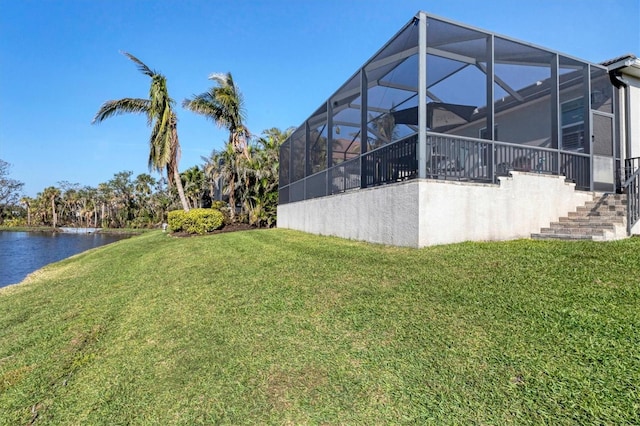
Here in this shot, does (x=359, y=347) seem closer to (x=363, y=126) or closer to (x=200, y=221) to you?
(x=363, y=126)

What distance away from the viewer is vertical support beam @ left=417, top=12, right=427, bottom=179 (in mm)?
5691

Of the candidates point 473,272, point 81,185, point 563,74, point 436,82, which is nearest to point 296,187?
point 436,82

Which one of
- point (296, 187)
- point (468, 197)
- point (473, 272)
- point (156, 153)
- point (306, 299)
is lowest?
point (306, 299)

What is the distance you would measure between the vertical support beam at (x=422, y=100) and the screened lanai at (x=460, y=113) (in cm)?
2

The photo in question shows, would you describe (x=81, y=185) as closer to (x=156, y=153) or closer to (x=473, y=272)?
(x=156, y=153)

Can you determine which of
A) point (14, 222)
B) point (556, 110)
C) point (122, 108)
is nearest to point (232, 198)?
point (122, 108)

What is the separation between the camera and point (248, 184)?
52.9 feet

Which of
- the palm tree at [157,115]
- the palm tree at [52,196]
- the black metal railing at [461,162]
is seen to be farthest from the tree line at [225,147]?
the palm tree at [52,196]

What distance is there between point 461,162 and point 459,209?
94 cm

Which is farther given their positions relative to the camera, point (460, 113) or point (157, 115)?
point (157, 115)

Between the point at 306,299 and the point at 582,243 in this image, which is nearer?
the point at 306,299

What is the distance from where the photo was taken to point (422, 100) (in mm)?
5750

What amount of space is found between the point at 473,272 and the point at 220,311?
9.80 ft

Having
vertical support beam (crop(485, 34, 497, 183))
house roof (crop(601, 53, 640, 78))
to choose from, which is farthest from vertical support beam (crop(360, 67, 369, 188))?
house roof (crop(601, 53, 640, 78))
